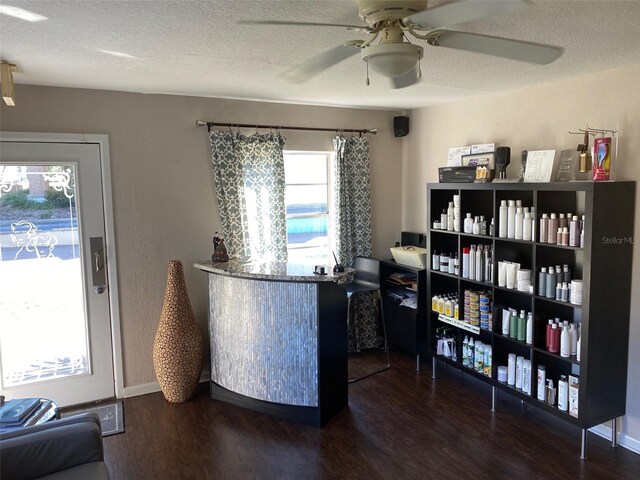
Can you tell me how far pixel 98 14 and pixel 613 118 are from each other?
2864 mm

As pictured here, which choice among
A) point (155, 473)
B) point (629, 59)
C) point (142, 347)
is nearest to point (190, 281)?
point (142, 347)

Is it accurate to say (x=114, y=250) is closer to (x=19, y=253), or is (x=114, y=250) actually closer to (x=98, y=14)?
(x=19, y=253)

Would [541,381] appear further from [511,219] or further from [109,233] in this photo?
[109,233]

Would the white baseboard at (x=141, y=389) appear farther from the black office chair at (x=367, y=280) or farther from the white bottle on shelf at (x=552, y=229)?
the white bottle on shelf at (x=552, y=229)

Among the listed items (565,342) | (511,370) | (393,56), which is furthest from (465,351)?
(393,56)

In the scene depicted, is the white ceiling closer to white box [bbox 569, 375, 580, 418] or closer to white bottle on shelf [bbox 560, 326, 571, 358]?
white bottle on shelf [bbox 560, 326, 571, 358]

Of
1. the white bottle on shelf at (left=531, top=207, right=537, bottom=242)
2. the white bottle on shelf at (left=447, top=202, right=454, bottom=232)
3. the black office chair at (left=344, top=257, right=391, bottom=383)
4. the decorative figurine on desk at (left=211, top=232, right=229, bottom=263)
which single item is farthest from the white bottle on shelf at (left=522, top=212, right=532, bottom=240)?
the decorative figurine on desk at (left=211, top=232, right=229, bottom=263)

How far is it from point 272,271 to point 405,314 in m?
1.58

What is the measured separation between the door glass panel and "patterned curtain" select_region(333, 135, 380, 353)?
221cm

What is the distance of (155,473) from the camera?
2.84 metres

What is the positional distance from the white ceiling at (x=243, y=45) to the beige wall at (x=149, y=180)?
0.14m

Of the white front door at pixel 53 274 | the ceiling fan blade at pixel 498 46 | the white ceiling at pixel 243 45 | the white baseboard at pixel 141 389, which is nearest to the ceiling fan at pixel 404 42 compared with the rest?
the ceiling fan blade at pixel 498 46

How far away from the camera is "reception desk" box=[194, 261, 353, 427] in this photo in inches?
128

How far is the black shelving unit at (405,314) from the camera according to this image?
168 inches
